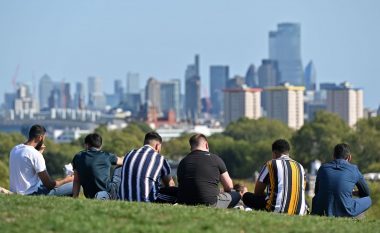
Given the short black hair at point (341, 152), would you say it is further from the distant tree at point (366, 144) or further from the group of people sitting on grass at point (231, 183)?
the distant tree at point (366, 144)

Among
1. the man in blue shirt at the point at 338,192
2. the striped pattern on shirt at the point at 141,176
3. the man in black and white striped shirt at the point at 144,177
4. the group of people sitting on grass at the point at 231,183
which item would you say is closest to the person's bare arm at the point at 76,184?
the group of people sitting on grass at the point at 231,183

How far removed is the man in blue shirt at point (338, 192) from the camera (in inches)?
804

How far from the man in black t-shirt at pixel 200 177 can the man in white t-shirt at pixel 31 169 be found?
7.12 ft

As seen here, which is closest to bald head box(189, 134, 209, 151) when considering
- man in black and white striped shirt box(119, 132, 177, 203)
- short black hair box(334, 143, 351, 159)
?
man in black and white striped shirt box(119, 132, 177, 203)

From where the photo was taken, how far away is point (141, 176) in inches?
803

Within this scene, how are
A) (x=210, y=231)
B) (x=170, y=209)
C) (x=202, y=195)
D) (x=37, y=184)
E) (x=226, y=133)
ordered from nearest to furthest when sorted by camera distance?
(x=210, y=231) < (x=170, y=209) < (x=202, y=195) < (x=37, y=184) < (x=226, y=133)

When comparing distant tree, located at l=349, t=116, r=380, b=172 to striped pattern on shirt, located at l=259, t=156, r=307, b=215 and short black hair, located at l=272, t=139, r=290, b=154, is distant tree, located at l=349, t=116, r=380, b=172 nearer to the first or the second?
short black hair, located at l=272, t=139, r=290, b=154

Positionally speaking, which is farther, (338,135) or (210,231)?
(338,135)

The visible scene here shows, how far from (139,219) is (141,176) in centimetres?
329

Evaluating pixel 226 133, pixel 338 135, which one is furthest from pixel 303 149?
pixel 226 133

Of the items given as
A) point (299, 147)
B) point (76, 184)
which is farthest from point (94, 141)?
point (299, 147)

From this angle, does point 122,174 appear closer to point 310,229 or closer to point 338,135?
point 310,229

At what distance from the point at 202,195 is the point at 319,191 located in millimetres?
1656

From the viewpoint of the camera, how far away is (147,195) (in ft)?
66.9
